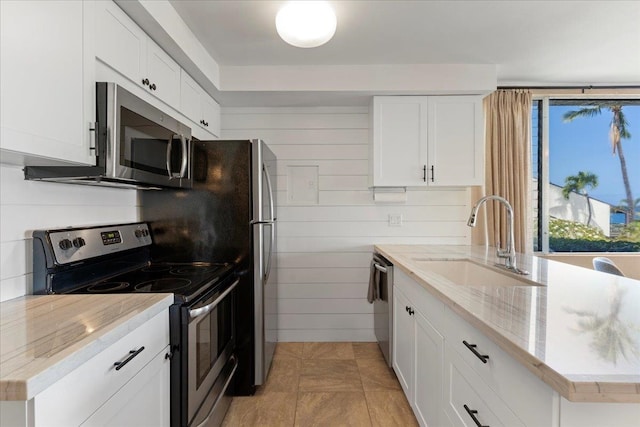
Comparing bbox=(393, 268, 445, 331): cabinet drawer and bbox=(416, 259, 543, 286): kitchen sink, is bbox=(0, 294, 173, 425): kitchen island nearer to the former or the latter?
bbox=(393, 268, 445, 331): cabinet drawer

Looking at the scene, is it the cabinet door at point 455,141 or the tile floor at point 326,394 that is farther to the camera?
Result: the cabinet door at point 455,141

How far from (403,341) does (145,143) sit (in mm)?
1847

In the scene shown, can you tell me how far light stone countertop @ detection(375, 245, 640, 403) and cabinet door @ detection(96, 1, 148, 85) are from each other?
5.67 feet

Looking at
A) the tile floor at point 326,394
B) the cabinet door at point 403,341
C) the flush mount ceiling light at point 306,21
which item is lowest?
the tile floor at point 326,394

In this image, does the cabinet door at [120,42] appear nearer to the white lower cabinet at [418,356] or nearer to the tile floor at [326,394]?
the white lower cabinet at [418,356]

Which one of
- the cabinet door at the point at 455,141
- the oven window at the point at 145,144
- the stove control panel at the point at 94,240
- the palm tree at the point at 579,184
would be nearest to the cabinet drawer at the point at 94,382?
the stove control panel at the point at 94,240

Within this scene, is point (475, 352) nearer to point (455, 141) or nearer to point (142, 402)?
point (142, 402)

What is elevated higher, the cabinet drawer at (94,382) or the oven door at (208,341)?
the cabinet drawer at (94,382)

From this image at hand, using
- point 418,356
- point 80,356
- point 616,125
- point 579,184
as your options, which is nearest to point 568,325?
point 418,356

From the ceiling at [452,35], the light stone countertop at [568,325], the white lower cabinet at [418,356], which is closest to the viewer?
the light stone countertop at [568,325]

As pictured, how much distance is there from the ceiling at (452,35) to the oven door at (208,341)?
164 cm

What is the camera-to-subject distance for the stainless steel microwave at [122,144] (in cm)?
136

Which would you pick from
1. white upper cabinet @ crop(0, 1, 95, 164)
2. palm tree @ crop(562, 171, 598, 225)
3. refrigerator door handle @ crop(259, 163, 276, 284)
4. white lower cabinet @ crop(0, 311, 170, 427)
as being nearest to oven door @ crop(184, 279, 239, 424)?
white lower cabinet @ crop(0, 311, 170, 427)

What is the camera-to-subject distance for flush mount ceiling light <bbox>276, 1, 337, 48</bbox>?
176 cm
